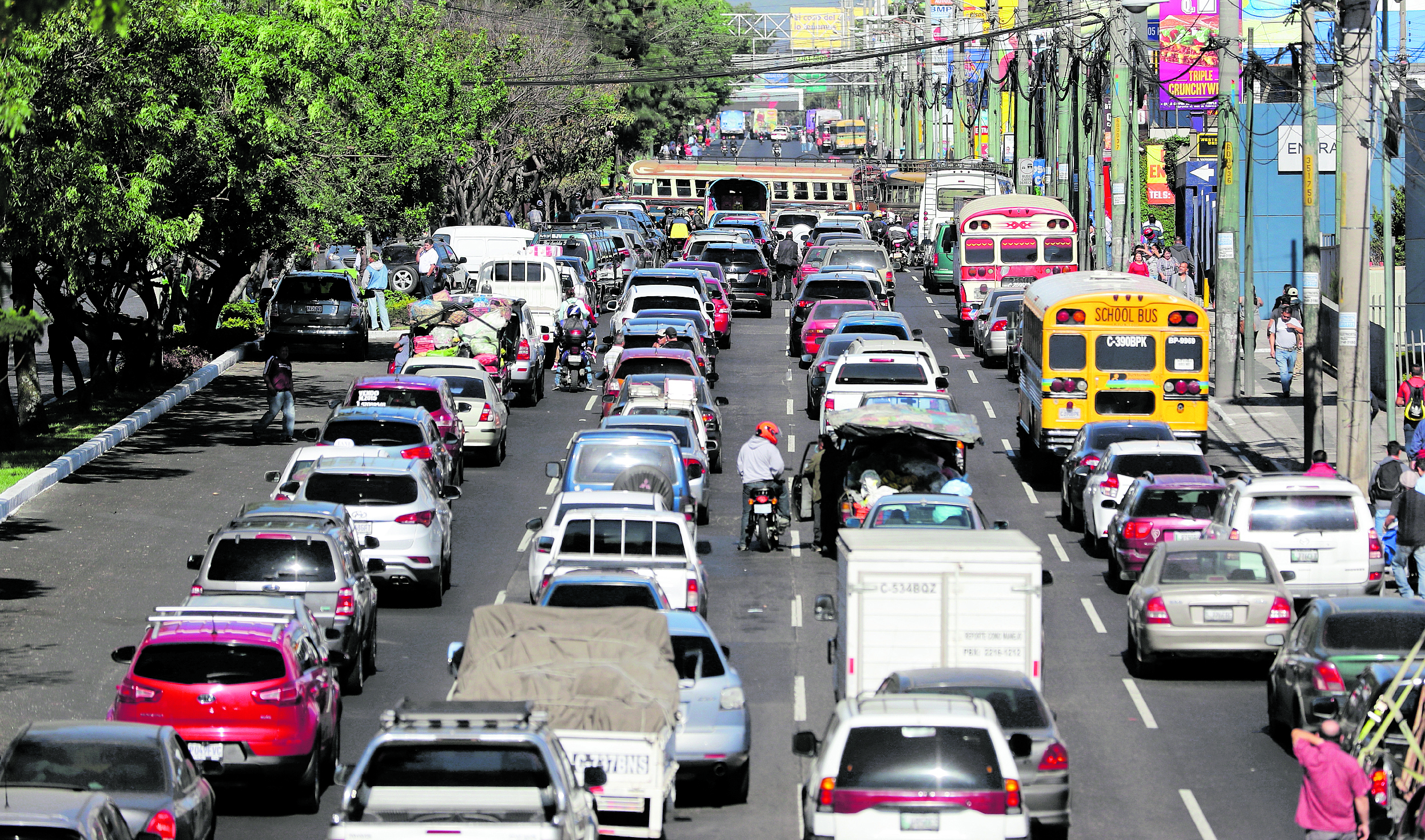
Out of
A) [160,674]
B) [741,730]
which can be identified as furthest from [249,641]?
[741,730]

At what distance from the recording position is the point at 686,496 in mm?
25281

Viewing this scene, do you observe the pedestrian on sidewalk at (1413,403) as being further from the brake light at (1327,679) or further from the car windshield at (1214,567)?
the brake light at (1327,679)

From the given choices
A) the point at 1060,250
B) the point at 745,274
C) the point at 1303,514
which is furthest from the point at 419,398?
the point at 745,274

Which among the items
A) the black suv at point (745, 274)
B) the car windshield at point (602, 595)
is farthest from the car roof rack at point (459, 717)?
the black suv at point (745, 274)

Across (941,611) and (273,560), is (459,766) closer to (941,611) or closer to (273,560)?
(941,611)

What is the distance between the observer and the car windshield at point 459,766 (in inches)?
451

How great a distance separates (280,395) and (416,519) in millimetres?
10906

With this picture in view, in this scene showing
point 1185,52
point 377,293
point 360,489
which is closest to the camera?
point 360,489

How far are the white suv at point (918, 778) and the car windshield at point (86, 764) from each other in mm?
4407

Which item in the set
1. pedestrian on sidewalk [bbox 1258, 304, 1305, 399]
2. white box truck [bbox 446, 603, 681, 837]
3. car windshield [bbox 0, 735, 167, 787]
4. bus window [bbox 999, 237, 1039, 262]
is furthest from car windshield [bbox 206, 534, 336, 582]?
bus window [bbox 999, 237, 1039, 262]

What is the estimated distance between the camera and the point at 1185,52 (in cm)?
7319

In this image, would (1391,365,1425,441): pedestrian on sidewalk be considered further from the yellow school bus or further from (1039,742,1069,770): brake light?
(1039,742,1069,770): brake light

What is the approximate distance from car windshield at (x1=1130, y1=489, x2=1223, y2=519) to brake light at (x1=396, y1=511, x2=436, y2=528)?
8.42 meters

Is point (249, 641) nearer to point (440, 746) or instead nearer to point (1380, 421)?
point (440, 746)
